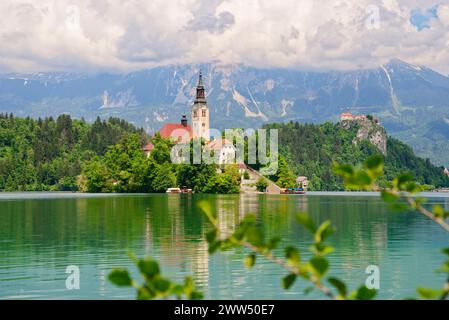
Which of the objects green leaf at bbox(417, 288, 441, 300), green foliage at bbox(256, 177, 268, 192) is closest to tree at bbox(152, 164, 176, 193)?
green foliage at bbox(256, 177, 268, 192)

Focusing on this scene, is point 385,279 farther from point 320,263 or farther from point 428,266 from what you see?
point 320,263

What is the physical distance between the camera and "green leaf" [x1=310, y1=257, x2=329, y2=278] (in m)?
4.66

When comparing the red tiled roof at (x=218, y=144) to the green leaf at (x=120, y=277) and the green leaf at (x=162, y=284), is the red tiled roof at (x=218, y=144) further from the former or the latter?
the green leaf at (x=120, y=277)

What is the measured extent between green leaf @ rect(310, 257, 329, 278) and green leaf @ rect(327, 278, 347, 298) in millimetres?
261

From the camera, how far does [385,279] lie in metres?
28.7

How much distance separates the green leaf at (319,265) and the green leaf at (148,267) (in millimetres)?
945

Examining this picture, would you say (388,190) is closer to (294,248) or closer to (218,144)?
(294,248)

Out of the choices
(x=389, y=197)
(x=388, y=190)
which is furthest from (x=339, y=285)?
(x=388, y=190)

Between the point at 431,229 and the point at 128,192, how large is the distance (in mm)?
98907

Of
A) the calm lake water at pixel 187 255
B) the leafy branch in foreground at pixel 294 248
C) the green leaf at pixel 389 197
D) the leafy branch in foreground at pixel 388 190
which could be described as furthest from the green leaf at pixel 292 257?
the calm lake water at pixel 187 255
